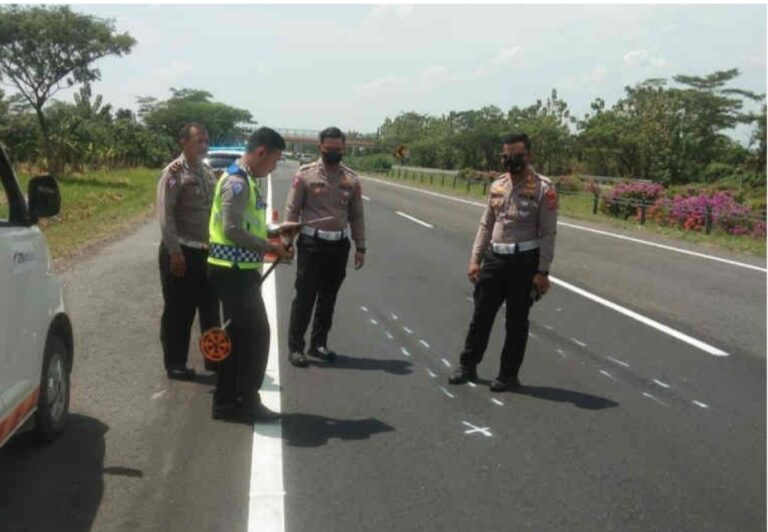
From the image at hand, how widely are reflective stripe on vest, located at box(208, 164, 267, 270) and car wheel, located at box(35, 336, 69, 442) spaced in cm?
104

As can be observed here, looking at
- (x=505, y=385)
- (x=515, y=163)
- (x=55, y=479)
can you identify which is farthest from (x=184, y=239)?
(x=505, y=385)

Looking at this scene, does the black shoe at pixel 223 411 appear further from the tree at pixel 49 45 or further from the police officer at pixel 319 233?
the tree at pixel 49 45

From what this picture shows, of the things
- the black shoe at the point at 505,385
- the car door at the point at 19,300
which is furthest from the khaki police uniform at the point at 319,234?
the car door at the point at 19,300

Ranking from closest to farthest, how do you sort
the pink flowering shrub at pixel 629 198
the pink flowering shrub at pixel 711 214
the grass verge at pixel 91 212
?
the grass verge at pixel 91 212, the pink flowering shrub at pixel 711 214, the pink flowering shrub at pixel 629 198

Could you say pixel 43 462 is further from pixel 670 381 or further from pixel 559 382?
pixel 670 381

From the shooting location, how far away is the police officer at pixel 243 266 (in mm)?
4883

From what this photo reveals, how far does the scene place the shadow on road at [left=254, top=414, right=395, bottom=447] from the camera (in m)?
4.80

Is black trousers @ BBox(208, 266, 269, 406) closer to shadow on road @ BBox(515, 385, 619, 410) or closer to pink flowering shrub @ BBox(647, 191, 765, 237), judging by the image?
shadow on road @ BBox(515, 385, 619, 410)

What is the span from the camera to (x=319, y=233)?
6.42 m

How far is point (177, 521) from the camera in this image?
3676 mm

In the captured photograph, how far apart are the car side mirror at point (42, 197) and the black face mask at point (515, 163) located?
2945 millimetres

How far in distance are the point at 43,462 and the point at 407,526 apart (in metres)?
2.00

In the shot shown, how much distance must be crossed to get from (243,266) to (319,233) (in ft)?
4.88

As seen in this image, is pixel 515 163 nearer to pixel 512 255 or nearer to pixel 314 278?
pixel 512 255
